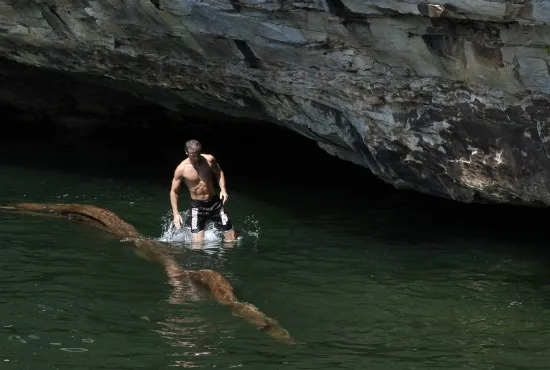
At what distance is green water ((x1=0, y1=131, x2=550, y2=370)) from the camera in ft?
29.5

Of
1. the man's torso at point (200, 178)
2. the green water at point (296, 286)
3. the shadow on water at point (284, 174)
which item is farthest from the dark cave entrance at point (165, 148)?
the man's torso at point (200, 178)

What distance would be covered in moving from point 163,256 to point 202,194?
1696 millimetres

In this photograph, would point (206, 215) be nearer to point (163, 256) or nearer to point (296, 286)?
point (163, 256)

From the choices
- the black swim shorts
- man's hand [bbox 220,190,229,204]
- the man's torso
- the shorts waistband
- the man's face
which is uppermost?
the man's face

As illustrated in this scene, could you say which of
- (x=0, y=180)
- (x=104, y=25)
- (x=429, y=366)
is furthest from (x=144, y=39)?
(x=429, y=366)

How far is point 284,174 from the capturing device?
1873 cm

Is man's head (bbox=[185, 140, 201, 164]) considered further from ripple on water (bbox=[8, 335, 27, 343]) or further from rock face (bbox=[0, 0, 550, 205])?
ripple on water (bbox=[8, 335, 27, 343])

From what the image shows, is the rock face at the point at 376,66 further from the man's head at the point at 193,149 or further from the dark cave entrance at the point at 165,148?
the dark cave entrance at the point at 165,148

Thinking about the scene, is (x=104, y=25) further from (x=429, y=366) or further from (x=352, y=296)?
(x=429, y=366)

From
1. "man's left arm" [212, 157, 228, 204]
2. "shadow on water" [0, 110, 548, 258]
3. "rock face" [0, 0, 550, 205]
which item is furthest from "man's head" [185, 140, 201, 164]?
"shadow on water" [0, 110, 548, 258]

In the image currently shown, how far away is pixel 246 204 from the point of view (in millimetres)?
→ 16062

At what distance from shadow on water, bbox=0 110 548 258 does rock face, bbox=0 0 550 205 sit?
3.38 ft

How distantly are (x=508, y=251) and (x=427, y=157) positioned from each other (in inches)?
71.0

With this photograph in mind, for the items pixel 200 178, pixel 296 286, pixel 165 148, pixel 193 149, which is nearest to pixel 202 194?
pixel 200 178
